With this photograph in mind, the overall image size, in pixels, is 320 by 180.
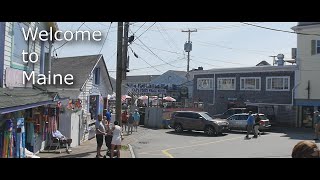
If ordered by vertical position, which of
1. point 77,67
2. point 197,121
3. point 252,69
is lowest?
point 197,121

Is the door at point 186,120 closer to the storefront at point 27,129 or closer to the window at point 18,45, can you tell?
the storefront at point 27,129

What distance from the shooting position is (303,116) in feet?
108

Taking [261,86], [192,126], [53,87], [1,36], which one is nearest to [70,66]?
[53,87]

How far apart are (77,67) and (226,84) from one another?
736 inches

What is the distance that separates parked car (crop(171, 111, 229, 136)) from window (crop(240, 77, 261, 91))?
10.4 m

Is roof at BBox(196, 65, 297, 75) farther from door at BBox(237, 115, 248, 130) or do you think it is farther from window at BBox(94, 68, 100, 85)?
window at BBox(94, 68, 100, 85)

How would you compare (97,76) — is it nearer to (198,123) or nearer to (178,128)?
(178,128)

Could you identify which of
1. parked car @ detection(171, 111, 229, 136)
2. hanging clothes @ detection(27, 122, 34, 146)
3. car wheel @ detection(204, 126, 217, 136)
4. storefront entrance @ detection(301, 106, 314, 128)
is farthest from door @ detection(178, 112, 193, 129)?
hanging clothes @ detection(27, 122, 34, 146)

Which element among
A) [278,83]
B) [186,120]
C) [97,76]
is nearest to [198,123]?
[186,120]

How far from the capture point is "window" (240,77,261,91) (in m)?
35.9

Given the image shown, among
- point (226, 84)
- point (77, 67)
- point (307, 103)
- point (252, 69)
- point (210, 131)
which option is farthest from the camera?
point (226, 84)

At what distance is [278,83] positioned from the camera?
34.3m
